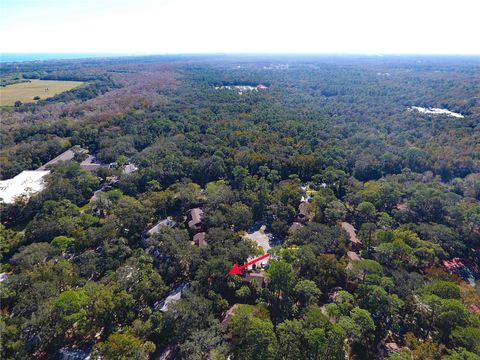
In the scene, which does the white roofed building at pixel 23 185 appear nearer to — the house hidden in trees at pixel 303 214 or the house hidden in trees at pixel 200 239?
the house hidden in trees at pixel 200 239

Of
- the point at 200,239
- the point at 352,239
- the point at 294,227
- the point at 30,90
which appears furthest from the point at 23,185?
the point at 30,90

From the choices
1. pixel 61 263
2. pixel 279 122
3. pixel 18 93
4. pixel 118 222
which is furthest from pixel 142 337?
pixel 18 93

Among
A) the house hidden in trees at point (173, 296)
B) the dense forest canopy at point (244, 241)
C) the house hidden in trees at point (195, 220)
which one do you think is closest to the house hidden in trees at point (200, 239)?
the dense forest canopy at point (244, 241)

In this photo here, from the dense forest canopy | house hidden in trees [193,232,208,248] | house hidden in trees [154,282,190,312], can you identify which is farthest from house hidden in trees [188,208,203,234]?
house hidden in trees [154,282,190,312]

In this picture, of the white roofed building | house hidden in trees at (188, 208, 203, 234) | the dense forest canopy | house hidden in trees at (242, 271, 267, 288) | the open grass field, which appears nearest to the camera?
the dense forest canopy

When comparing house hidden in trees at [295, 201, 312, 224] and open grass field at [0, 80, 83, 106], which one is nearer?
house hidden in trees at [295, 201, 312, 224]

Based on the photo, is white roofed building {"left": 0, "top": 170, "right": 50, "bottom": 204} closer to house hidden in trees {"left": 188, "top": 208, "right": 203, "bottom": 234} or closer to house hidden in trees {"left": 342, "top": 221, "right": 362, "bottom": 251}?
house hidden in trees {"left": 188, "top": 208, "right": 203, "bottom": 234}
